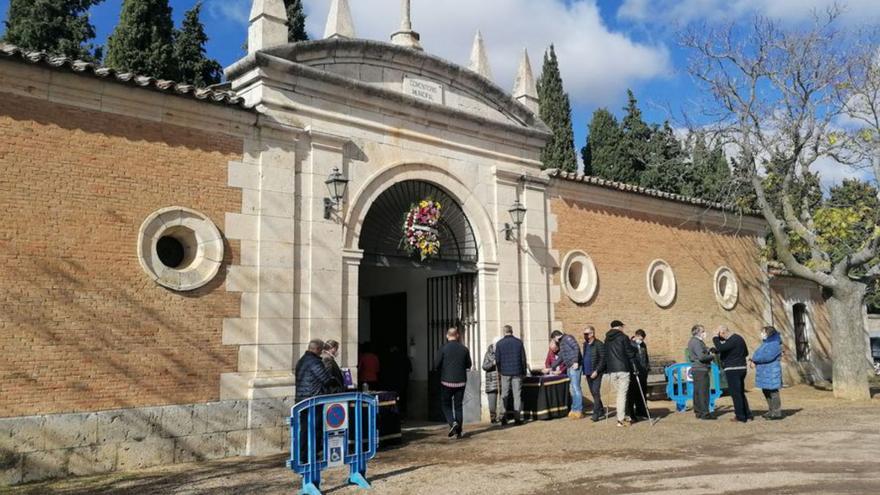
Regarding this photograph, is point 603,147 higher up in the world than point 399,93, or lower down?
higher up

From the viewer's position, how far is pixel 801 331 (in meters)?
19.8

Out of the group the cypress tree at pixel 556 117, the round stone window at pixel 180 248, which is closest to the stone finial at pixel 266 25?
the round stone window at pixel 180 248

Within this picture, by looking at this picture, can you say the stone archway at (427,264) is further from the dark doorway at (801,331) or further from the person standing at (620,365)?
the dark doorway at (801,331)

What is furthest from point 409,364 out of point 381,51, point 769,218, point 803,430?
point 769,218

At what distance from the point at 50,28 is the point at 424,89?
1514 centimetres

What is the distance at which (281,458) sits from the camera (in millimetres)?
8859

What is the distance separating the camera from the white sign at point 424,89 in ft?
38.5

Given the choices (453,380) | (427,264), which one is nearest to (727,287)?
(427,264)

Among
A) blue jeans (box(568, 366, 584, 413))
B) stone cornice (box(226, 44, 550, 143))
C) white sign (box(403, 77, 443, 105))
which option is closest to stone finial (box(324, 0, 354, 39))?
stone cornice (box(226, 44, 550, 143))

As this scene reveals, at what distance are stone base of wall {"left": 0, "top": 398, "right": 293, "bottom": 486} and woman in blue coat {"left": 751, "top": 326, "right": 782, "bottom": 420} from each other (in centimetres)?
718

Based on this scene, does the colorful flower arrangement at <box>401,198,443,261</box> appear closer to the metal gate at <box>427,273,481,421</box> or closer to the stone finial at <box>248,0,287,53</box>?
the metal gate at <box>427,273,481,421</box>

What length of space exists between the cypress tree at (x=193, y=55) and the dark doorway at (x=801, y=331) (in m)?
17.7

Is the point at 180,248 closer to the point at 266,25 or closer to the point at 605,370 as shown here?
the point at 266,25

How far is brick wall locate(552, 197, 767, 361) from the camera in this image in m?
14.1
